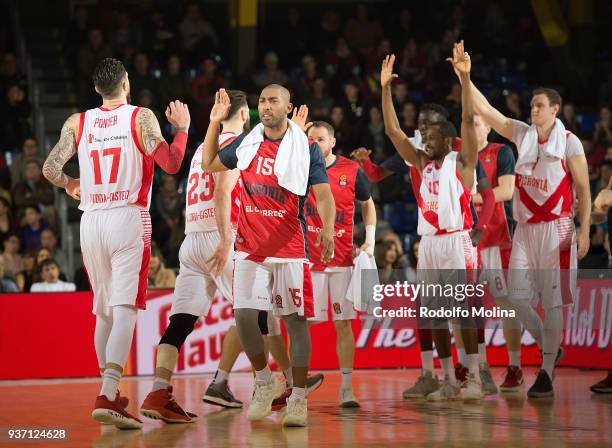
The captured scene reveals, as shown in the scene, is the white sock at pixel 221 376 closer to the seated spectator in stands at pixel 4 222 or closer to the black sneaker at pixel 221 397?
the black sneaker at pixel 221 397

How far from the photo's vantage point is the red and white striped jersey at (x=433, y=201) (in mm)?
9508

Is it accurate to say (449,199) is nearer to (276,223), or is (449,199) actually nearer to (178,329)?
(276,223)

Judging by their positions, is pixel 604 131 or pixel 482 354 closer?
pixel 482 354

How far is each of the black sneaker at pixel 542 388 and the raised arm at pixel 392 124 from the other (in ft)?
7.00

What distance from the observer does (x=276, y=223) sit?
7.95 meters

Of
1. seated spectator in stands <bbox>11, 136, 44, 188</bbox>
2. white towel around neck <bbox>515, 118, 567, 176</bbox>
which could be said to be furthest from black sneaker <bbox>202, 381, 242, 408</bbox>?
seated spectator in stands <bbox>11, 136, 44, 188</bbox>

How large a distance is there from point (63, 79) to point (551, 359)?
1251 cm

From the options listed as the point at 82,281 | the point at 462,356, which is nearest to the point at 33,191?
the point at 82,281

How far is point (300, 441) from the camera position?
7.01 m

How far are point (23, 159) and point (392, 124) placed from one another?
8.18m

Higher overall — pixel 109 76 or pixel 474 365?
pixel 109 76

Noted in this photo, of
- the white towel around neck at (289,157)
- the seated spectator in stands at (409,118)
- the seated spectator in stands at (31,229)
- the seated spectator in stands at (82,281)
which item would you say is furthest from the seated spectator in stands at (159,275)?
the white towel around neck at (289,157)

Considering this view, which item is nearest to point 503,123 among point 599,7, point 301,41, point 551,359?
point 551,359

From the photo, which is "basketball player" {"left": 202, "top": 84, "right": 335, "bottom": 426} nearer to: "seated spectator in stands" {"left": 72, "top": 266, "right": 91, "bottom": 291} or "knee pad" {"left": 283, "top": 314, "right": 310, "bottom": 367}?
"knee pad" {"left": 283, "top": 314, "right": 310, "bottom": 367}
